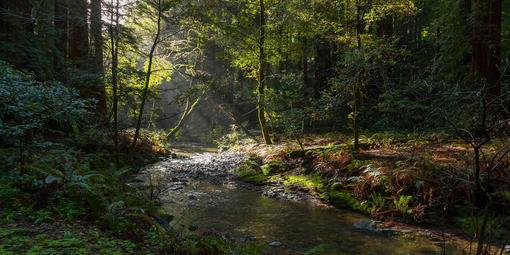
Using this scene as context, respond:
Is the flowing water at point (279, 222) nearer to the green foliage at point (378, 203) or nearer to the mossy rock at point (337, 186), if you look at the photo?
the green foliage at point (378, 203)

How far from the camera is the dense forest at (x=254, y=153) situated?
215 inches

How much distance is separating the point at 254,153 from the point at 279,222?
25.4ft

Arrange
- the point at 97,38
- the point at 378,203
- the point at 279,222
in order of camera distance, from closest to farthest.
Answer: the point at 279,222 → the point at 378,203 → the point at 97,38

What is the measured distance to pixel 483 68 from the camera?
539 inches

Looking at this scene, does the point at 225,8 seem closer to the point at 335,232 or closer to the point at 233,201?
the point at 233,201

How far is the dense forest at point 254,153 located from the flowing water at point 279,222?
0.17 feet

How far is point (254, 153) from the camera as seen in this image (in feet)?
53.7

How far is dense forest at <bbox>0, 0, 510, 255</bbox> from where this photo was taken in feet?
17.9

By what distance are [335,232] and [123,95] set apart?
6.76 m

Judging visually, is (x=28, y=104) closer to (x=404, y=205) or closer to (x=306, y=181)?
(x=404, y=205)

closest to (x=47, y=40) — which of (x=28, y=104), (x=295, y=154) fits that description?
(x=28, y=104)

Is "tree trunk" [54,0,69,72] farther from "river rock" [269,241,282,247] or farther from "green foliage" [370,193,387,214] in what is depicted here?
"green foliage" [370,193,387,214]

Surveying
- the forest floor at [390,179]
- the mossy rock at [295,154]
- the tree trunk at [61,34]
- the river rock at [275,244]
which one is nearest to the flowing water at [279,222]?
the river rock at [275,244]

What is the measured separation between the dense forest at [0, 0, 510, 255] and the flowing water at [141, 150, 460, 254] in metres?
0.05
